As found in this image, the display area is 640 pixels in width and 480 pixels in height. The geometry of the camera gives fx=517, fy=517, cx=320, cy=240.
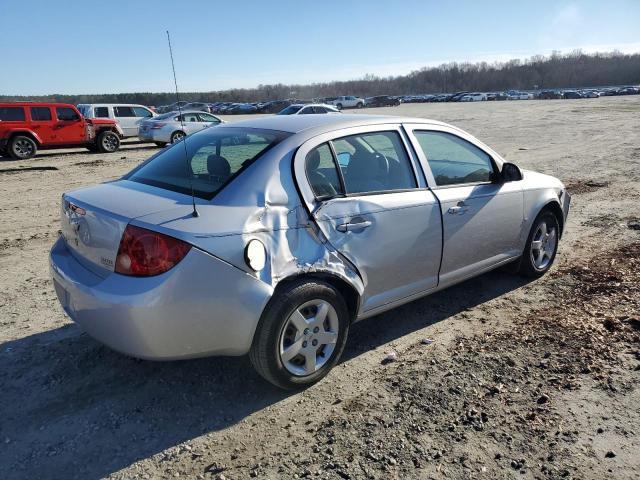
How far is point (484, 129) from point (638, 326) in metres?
22.0

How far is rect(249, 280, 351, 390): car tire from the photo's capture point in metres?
3.02

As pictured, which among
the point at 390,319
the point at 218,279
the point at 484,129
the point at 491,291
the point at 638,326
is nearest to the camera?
the point at 218,279

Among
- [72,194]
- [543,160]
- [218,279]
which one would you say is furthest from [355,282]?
[543,160]

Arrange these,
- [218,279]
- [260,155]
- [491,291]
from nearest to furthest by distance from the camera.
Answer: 1. [218,279]
2. [260,155]
3. [491,291]

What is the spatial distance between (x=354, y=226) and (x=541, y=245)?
2.64m

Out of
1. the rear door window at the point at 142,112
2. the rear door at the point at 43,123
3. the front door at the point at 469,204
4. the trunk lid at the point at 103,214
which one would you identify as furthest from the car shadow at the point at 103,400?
the rear door window at the point at 142,112

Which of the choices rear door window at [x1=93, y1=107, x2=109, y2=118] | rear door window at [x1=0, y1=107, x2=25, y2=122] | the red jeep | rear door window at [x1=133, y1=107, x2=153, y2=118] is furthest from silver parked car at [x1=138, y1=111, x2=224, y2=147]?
rear door window at [x1=0, y1=107, x2=25, y2=122]

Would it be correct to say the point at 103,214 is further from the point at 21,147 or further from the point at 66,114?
the point at 66,114

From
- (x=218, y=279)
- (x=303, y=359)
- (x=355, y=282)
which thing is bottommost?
(x=303, y=359)

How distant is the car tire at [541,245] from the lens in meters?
4.99

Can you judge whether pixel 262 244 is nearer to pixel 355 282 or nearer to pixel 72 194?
pixel 355 282

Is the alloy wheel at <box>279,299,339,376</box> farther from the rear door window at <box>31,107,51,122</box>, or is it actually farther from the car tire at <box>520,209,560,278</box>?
the rear door window at <box>31,107,51,122</box>

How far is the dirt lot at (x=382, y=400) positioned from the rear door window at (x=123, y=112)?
1850 centimetres

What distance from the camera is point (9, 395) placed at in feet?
10.8
